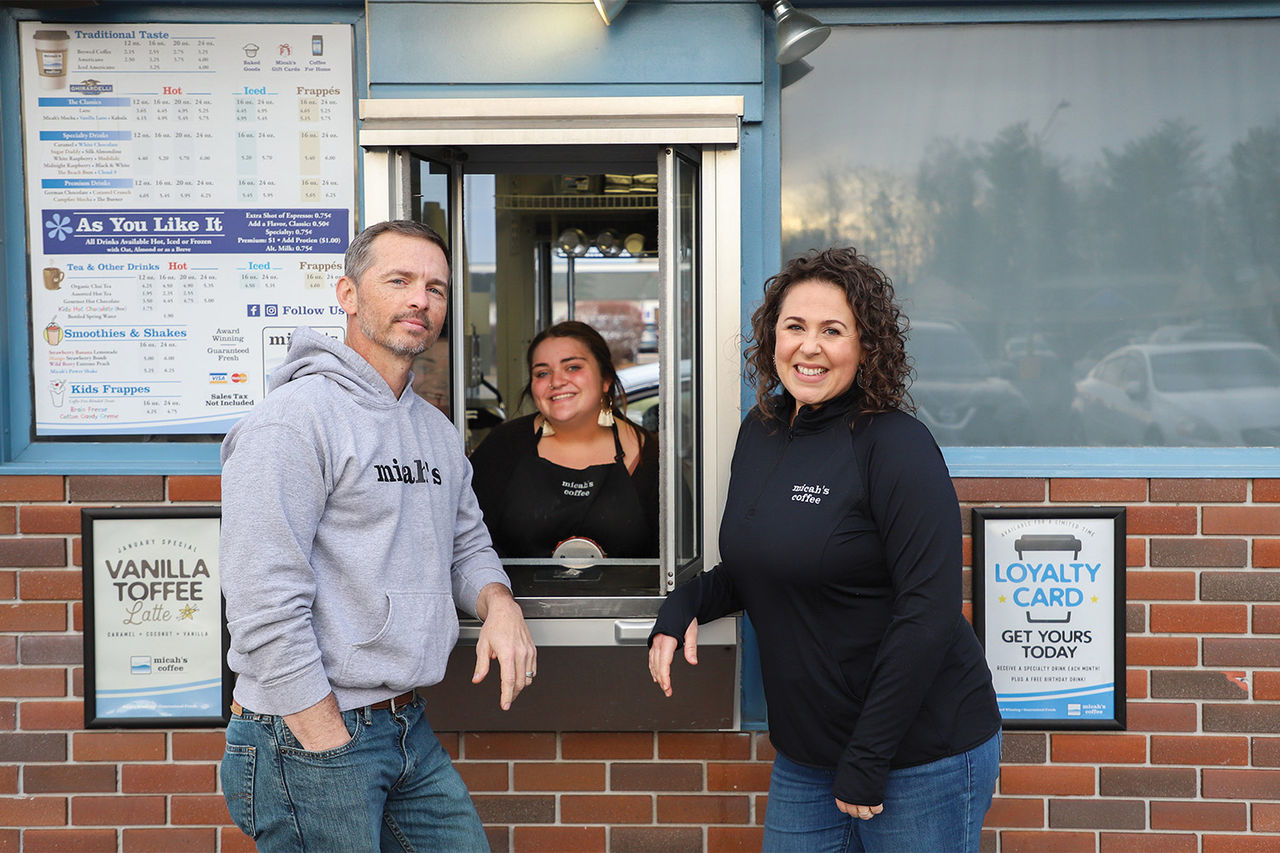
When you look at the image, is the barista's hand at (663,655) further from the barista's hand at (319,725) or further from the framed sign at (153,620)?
the framed sign at (153,620)

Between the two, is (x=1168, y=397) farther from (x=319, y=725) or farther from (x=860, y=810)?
(x=319, y=725)

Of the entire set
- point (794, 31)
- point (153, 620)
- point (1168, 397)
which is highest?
point (794, 31)

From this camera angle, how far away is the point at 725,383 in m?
2.74

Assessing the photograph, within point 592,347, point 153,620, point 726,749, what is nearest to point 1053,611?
point 726,749

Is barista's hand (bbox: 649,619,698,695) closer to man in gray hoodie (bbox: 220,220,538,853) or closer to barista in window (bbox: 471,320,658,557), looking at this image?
man in gray hoodie (bbox: 220,220,538,853)

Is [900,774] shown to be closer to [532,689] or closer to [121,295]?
[532,689]

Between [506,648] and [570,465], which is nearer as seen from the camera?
[506,648]

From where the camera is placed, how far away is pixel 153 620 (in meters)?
2.94

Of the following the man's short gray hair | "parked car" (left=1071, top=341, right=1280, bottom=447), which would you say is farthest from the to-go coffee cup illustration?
"parked car" (left=1071, top=341, right=1280, bottom=447)

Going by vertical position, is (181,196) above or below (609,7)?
below

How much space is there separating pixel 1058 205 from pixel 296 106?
2.13 m

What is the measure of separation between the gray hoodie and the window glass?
141 centimetres

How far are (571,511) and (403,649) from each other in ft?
3.89

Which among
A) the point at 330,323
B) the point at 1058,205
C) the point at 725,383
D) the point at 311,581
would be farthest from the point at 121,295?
the point at 1058,205
